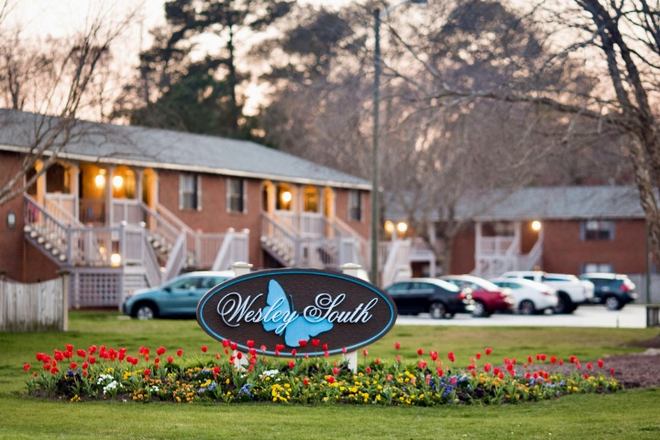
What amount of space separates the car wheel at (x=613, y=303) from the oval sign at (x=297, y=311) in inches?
1392

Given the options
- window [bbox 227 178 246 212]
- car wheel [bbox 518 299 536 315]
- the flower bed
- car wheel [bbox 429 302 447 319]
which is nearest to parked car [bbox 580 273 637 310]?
car wheel [bbox 518 299 536 315]

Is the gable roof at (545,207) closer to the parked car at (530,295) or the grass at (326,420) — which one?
the parked car at (530,295)

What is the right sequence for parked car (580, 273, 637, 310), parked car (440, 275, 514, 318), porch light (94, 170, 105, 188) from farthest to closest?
parked car (580, 273, 637, 310), parked car (440, 275, 514, 318), porch light (94, 170, 105, 188)

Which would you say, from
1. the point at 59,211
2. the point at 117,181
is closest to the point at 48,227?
the point at 59,211

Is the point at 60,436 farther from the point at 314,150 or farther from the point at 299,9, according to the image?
the point at 299,9

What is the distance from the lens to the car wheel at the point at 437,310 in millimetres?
38156

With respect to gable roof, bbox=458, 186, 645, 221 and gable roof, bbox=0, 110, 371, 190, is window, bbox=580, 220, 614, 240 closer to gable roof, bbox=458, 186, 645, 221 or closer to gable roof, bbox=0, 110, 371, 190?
gable roof, bbox=458, 186, 645, 221

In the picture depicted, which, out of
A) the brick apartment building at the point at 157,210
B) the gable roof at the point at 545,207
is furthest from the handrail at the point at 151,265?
the gable roof at the point at 545,207

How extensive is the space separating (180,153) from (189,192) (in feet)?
4.88

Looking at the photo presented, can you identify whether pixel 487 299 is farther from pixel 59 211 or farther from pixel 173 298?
pixel 59 211

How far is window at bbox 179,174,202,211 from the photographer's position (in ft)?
139

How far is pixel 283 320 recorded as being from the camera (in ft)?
50.0

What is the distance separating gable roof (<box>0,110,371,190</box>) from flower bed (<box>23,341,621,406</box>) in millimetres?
13613

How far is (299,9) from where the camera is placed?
64.1 m
